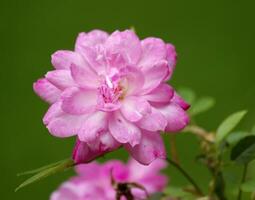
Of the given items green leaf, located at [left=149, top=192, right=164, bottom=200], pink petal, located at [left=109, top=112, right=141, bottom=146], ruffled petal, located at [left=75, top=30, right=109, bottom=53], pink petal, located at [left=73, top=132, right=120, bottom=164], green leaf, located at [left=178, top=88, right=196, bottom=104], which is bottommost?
green leaf, located at [left=149, top=192, right=164, bottom=200]

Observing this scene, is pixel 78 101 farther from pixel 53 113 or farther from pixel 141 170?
pixel 141 170

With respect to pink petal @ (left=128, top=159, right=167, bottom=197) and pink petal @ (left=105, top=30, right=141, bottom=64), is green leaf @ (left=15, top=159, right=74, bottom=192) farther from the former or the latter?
pink petal @ (left=128, top=159, right=167, bottom=197)

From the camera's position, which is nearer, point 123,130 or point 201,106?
point 123,130

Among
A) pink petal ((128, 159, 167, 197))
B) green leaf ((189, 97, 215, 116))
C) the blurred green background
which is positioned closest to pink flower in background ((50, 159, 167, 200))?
pink petal ((128, 159, 167, 197))

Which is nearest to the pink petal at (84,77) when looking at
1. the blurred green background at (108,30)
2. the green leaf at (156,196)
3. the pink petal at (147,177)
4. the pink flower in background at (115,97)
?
the pink flower in background at (115,97)

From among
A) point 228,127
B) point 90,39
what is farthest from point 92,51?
point 228,127

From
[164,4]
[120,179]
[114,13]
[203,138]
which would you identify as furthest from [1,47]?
[203,138]
